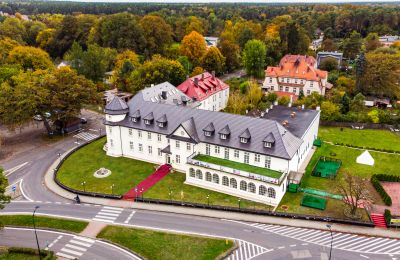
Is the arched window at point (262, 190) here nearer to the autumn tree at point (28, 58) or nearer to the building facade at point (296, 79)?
the building facade at point (296, 79)

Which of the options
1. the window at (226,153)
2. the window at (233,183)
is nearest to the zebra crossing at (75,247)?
the window at (233,183)

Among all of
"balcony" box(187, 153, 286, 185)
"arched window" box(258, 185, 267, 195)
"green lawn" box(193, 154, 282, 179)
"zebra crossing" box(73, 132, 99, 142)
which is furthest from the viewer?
"zebra crossing" box(73, 132, 99, 142)

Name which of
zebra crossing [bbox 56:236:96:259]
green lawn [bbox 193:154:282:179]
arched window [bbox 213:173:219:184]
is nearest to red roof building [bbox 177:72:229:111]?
green lawn [bbox 193:154:282:179]

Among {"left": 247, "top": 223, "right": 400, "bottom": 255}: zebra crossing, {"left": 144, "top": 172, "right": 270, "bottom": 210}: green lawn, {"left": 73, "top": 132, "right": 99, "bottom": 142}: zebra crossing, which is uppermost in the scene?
{"left": 73, "top": 132, "right": 99, "bottom": 142}: zebra crossing

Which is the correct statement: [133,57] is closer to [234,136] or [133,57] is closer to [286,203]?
[234,136]

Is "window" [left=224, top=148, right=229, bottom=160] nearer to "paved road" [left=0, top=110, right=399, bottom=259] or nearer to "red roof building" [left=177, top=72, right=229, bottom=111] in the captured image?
"paved road" [left=0, top=110, right=399, bottom=259]

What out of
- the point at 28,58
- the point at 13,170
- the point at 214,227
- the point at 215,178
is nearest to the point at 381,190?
the point at 215,178
